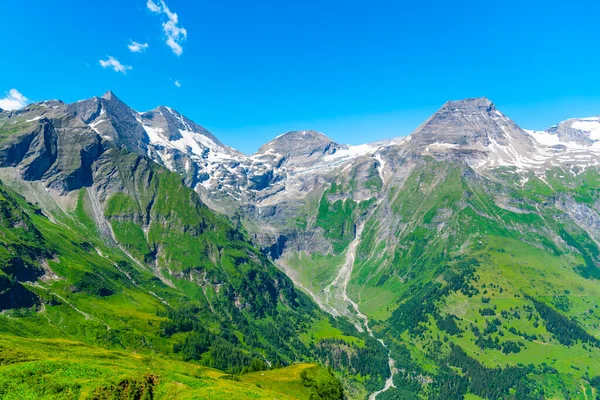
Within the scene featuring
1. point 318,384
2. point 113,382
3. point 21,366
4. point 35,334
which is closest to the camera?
point 113,382

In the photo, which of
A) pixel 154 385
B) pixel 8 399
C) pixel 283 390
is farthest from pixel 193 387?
pixel 283 390

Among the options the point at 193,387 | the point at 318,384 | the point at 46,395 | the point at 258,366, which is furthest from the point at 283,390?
the point at 46,395

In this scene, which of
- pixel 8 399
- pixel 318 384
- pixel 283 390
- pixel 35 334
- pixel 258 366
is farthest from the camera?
pixel 35 334

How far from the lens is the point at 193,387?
69438 millimetres

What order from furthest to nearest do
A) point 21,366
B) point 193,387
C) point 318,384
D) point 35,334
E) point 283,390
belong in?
point 35,334, point 283,390, point 318,384, point 193,387, point 21,366

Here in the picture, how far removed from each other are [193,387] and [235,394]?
8.98m

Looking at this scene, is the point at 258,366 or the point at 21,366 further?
the point at 258,366

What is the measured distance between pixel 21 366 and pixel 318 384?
87.8 m

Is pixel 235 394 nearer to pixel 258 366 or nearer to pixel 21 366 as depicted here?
pixel 21 366

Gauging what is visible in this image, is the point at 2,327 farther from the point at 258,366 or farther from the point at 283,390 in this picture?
the point at 283,390

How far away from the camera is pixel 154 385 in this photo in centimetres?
6531

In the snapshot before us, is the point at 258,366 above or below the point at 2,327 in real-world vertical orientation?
below

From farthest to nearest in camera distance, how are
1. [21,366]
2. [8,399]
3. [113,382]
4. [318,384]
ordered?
[318,384], [21,366], [113,382], [8,399]

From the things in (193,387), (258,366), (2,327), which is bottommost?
(258,366)
